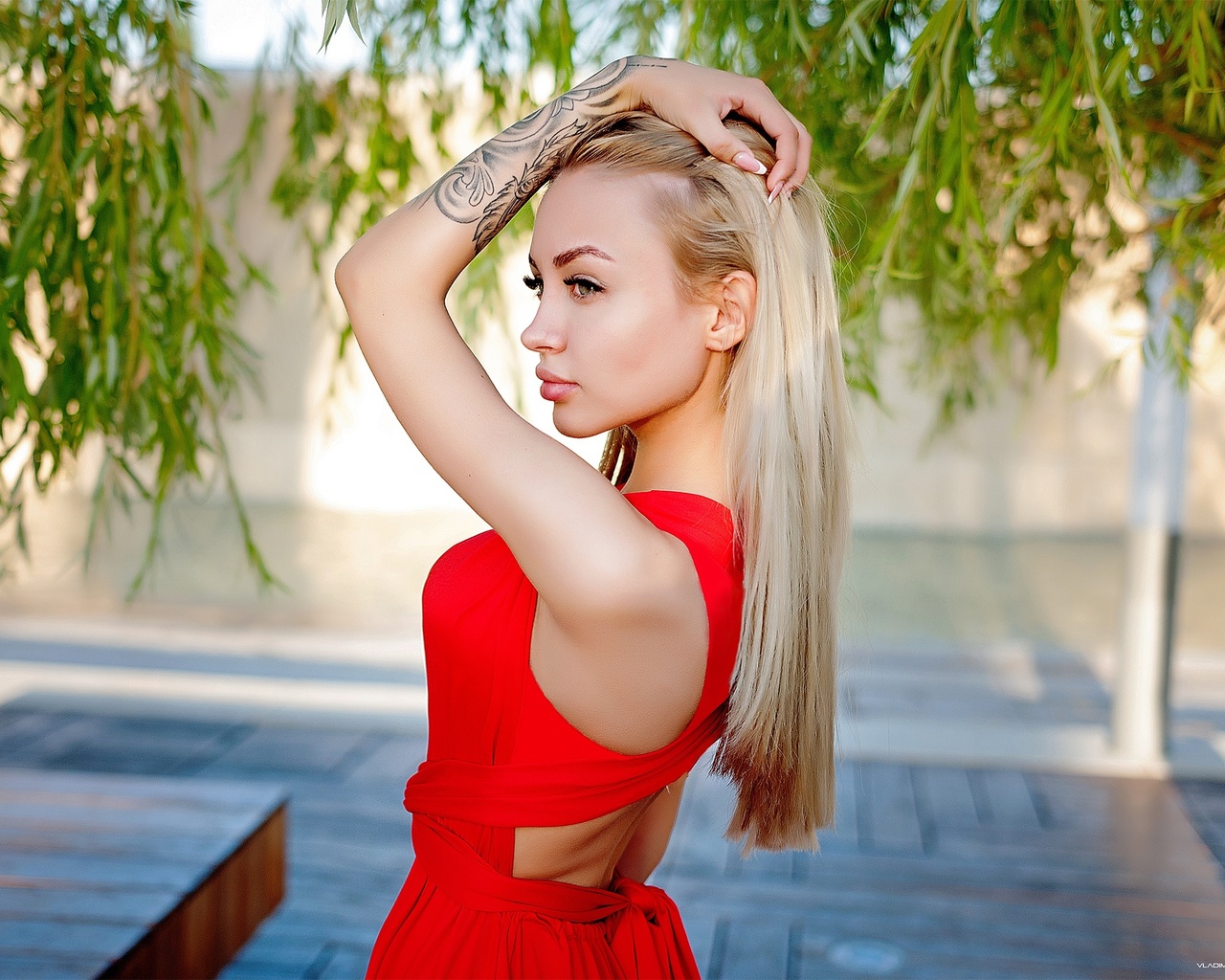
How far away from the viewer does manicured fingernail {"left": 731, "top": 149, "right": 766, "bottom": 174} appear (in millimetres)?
902

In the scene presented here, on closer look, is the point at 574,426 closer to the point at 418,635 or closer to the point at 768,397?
the point at 768,397

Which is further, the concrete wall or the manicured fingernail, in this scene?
the concrete wall

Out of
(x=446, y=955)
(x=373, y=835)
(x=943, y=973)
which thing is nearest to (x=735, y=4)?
(x=446, y=955)

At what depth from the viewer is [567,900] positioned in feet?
3.26

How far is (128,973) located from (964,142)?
5.95ft

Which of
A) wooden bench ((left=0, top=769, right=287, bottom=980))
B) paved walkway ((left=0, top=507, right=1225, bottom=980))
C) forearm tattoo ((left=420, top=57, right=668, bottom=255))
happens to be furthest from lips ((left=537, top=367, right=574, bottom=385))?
wooden bench ((left=0, top=769, right=287, bottom=980))

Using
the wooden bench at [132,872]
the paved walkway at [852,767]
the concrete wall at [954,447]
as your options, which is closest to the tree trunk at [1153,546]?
the paved walkway at [852,767]

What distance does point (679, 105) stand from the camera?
0.93 meters

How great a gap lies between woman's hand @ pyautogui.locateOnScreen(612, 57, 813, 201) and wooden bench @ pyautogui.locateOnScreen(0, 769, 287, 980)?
5.39ft

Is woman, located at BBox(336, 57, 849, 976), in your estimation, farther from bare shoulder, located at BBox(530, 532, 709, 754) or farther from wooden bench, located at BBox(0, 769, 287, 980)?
wooden bench, located at BBox(0, 769, 287, 980)

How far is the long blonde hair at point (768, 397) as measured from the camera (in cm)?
92

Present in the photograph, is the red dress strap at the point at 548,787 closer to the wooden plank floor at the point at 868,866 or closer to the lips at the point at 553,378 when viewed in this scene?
the lips at the point at 553,378

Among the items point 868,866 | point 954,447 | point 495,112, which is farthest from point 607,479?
point 954,447

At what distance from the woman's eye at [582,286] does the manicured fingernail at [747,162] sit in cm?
14
